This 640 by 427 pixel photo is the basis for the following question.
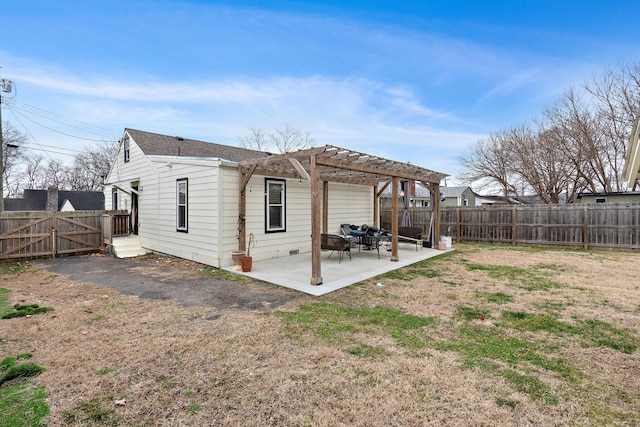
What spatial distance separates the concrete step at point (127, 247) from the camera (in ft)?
31.8

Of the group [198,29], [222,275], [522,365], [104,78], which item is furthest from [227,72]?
Answer: [522,365]

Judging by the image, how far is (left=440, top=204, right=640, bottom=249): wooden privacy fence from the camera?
10141 millimetres

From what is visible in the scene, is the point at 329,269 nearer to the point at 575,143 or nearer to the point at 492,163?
the point at 575,143

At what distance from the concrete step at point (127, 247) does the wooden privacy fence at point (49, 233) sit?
566 millimetres

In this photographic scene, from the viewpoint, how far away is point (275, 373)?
2771 millimetres

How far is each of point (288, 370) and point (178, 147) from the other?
35.0ft

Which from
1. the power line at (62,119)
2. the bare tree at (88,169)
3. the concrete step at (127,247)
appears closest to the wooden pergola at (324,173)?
the concrete step at (127,247)

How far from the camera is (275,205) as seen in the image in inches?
349

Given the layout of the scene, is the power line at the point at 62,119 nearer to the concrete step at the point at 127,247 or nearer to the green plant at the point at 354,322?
the concrete step at the point at 127,247

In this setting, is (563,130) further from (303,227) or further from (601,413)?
(601,413)

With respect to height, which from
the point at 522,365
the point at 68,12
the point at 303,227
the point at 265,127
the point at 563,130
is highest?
the point at 265,127

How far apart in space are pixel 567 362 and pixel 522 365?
490mm

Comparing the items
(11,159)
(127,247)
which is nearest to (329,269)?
(127,247)

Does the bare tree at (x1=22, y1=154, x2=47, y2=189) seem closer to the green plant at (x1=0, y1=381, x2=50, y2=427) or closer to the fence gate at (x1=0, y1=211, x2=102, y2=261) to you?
the fence gate at (x1=0, y1=211, x2=102, y2=261)
